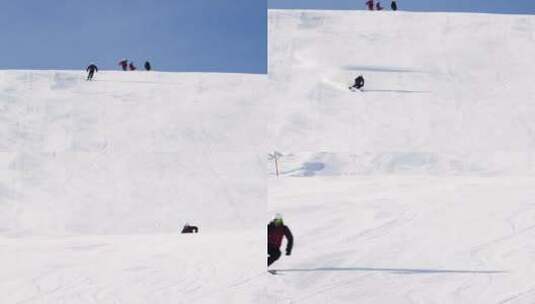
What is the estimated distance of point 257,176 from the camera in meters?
16.3

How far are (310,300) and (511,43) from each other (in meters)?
12.2

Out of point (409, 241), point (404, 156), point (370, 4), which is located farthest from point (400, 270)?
point (370, 4)

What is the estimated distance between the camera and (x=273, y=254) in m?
8.02

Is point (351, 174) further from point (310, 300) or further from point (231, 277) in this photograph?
point (310, 300)

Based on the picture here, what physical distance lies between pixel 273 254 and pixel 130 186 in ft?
27.1

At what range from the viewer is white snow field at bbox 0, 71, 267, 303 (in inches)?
330

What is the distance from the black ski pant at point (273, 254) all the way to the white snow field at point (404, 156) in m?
0.07

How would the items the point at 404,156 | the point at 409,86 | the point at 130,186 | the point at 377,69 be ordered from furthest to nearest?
1. the point at 377,69
2. the point at 130,186
3. the point at 409,86
4. the point at 404,156

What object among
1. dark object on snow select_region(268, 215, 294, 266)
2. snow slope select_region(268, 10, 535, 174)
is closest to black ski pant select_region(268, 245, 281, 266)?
dark object on snow select_region(268, 215, 294, 266)

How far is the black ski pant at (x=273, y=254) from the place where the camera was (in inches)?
315

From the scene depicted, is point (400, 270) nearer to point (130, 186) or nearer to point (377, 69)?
point (130, 186)

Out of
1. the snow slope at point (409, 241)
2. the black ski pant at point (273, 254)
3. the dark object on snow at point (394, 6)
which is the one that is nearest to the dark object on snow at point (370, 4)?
the dark object on snow at point (394, 6)

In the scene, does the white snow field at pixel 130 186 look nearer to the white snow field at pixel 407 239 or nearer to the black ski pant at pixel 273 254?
the black ski pant at pixel 273 254

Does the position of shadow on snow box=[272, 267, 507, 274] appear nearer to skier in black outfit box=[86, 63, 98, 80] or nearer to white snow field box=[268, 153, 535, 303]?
white snow field box=[268, 153, 535, 303]
